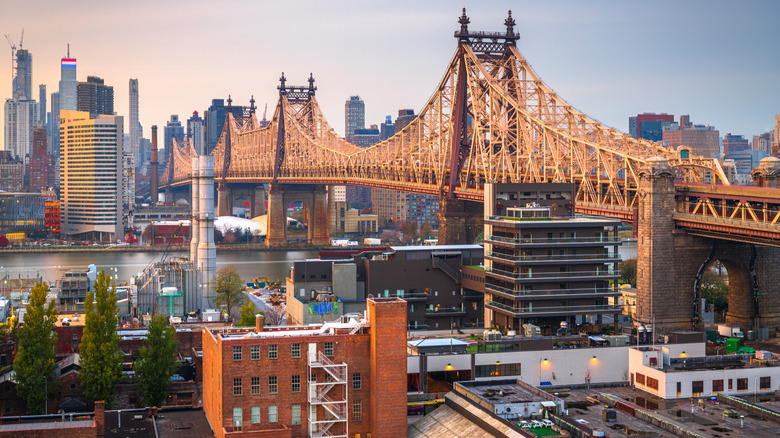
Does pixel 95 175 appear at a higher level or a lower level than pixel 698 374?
higher

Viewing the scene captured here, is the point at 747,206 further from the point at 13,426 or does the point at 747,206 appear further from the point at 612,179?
the point at 13,426

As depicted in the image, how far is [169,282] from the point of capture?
254 ft

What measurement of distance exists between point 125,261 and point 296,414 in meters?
103

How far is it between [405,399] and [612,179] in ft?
111

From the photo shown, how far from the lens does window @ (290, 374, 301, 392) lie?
38.4m

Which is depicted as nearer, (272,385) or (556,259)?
(272,385)

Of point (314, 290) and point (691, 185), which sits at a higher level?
point (691, 185)

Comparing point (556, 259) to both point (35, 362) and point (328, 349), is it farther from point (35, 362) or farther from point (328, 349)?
point (35, 362)

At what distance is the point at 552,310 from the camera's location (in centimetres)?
5391

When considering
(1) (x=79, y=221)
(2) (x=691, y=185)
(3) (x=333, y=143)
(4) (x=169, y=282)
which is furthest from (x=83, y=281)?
(1) (x=79, y=221)

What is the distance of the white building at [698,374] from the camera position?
144 feet

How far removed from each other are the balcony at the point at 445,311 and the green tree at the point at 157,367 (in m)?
15.0

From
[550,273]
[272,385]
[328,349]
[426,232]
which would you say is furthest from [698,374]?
[426,232]

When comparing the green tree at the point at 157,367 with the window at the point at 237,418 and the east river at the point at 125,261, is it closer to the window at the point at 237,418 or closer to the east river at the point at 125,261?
the window at the point at 237,418
